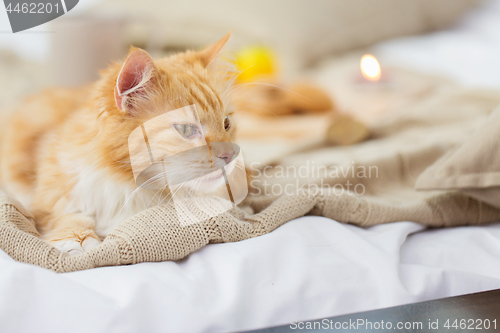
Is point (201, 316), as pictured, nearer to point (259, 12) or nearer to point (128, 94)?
point (128, 94)

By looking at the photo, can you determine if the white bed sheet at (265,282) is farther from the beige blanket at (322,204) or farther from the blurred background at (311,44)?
the blurred background at (311,44)

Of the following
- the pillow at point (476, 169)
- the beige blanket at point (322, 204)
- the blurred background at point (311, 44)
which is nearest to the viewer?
the beige blanket at point (322, 204)

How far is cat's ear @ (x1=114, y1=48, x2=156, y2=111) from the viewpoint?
2.00 feet

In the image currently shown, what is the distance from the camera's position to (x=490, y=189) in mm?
776

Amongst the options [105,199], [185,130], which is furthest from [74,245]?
[185,130]

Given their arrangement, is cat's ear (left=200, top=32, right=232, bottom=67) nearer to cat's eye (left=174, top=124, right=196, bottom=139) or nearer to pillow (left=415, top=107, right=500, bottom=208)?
cat's eye (left=174, top=124, right=196, bottom=139)

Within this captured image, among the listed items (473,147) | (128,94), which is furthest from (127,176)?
(473,147)

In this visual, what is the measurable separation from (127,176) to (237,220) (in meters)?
0.22

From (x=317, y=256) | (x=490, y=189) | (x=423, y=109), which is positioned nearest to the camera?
(x=317, y=256)

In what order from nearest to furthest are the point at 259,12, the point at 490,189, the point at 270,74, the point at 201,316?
the point at 201,316
the point at 490,189
the point at 259,12
the point at 270,74

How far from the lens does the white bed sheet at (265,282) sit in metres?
0.49

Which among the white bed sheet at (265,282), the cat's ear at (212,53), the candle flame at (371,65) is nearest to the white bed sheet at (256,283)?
the white bed sheet at (265,282)

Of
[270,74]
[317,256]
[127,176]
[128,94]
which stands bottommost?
[270,74]

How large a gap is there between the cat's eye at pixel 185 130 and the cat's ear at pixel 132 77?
94 mm
